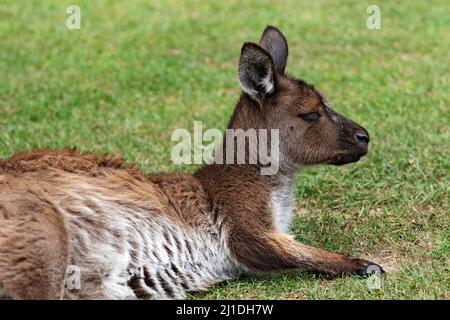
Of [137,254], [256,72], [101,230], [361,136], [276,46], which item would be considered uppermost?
[276,46]

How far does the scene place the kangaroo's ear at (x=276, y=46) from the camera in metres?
6.73

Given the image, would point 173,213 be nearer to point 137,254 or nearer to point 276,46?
point 137,254

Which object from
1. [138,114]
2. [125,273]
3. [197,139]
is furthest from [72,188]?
[138,114]

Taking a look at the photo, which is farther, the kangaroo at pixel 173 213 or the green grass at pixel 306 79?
the green grass at pixel 306 79

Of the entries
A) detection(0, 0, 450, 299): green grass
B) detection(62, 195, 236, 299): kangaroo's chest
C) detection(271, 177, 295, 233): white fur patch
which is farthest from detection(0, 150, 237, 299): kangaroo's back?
detection(271, 177, 295, 233): white fur patch

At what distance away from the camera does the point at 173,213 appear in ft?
19.4

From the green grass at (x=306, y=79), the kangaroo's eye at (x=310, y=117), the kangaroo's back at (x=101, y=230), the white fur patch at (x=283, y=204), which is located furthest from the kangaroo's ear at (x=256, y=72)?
the green grass at (x=306, y=79)

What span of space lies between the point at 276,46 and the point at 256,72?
0.68m

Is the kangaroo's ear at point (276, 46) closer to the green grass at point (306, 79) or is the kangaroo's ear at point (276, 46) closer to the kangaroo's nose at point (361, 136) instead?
the kangaroo's nose at point (361, 136)

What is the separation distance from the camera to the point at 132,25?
44.2 feet

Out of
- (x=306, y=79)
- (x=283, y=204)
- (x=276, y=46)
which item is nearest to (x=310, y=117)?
(x=283, y=204)
